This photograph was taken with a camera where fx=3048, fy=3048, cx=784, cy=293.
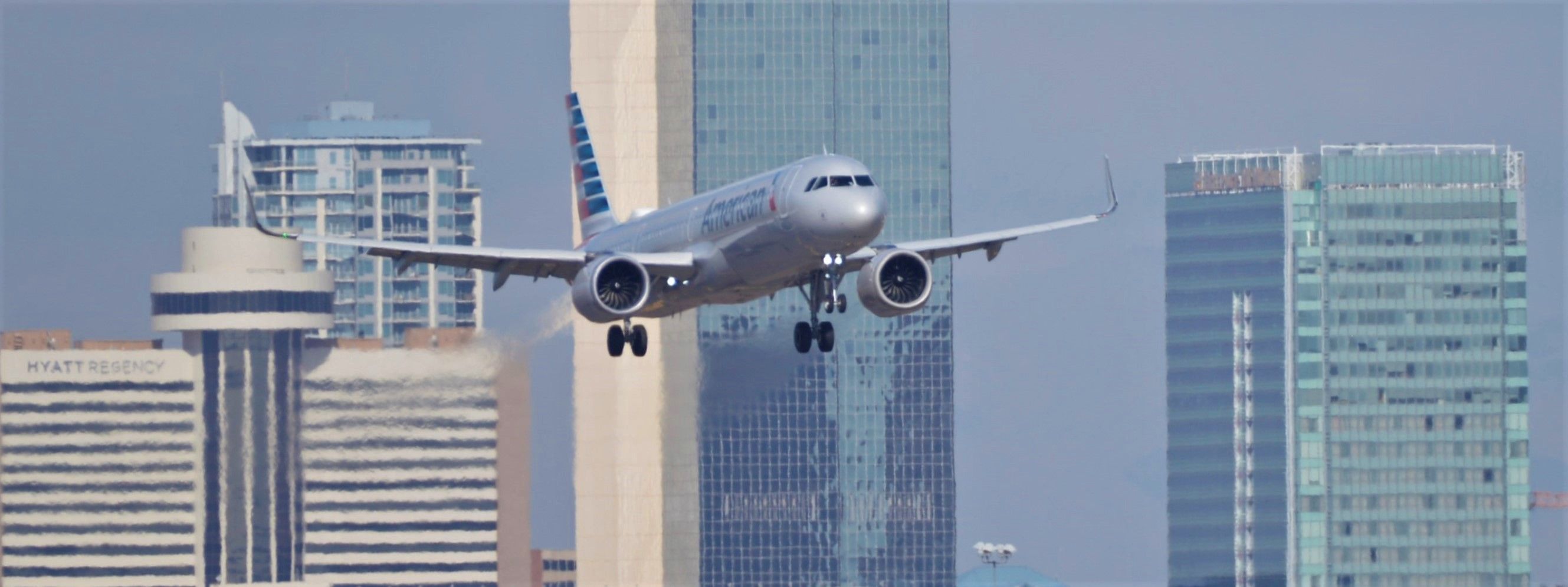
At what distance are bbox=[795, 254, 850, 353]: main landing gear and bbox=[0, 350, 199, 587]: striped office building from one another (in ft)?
263

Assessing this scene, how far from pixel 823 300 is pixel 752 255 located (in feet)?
6.76

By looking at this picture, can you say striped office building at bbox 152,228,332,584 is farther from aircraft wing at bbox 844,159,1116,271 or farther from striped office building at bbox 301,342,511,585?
aircraft wing at bbox 844,159,1116,271

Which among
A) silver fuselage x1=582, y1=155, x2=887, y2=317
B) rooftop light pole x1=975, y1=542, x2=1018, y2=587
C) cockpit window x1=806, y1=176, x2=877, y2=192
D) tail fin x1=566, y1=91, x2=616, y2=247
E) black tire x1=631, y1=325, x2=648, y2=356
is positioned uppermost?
tail fin x1=566, y1=91, x2=616, y2=247

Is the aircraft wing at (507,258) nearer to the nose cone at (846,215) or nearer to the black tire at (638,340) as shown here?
the black tire at (638,340)

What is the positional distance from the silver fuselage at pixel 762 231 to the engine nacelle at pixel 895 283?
163cm

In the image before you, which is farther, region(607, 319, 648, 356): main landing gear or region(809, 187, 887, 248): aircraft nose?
region(607, 319, 648, 356): main landing gear

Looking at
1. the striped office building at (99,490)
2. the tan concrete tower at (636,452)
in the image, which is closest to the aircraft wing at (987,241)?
the tan concrete tower at (636,452)

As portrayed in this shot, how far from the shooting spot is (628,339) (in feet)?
264

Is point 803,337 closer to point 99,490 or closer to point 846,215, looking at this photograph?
point 846,215

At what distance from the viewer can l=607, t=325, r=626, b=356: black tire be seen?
266ft

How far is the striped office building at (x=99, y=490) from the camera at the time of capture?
153750 millimetres

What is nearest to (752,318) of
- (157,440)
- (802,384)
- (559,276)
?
(802,384)

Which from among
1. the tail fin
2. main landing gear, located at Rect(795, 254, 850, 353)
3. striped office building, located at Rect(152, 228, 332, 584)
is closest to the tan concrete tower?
striped office building, located at Rect(152, 228, 332, 584)

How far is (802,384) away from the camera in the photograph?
199m
